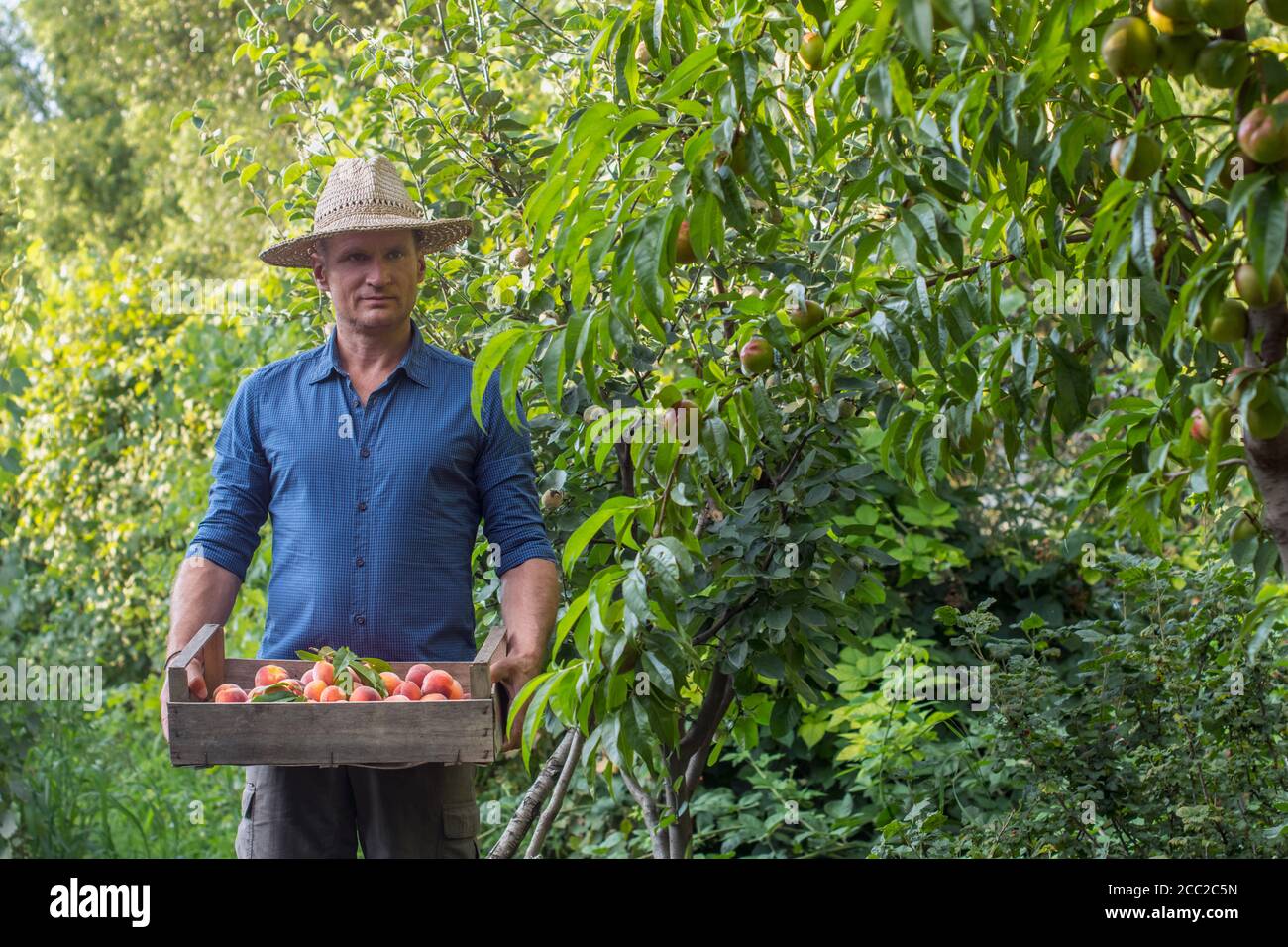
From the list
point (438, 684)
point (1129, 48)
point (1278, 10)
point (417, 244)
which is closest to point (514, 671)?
point (438, 684)

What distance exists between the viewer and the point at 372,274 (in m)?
2.84

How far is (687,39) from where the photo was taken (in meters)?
2.05

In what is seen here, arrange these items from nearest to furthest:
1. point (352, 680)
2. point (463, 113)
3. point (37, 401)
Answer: point (352, 680) → point (463, 113) → point (37, 401)

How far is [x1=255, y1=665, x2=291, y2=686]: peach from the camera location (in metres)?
2.48

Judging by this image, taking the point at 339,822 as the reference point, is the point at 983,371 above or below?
above

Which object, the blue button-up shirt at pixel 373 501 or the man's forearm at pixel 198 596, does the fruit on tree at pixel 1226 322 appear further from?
the man's forearm at pixel 198 596

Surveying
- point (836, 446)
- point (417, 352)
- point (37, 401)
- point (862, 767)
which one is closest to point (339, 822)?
point (417, 352)

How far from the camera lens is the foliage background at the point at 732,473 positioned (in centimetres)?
196

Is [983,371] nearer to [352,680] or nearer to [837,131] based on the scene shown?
[837,131]

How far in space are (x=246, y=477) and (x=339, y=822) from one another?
717 mm

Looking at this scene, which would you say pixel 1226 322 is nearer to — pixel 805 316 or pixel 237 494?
pixel 805 316

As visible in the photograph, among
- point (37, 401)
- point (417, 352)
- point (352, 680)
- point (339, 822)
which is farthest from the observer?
point (37, 401)

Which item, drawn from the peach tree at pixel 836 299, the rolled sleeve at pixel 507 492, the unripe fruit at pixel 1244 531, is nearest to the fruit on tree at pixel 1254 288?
the peach tree at pixel 836 299

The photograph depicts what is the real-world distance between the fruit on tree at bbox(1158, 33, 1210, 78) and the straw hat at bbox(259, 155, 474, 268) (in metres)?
1.59
